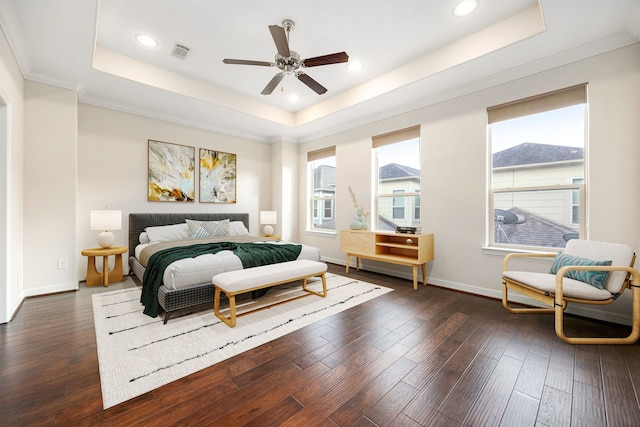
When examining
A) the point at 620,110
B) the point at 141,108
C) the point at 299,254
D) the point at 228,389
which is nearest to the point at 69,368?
the point at 228,389

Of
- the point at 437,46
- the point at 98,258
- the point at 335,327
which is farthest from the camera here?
the point at 98,258

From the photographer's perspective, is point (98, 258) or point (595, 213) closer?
point (595, 213)

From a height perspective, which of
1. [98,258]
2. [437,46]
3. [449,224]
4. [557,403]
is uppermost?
[437,46]

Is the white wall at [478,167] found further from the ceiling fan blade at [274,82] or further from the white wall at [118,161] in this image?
the white wall at [118,161]

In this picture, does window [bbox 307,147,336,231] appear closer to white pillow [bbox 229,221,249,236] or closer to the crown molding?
white pillow [bbox 229,221,249,236]

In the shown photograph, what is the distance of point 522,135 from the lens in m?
3.15

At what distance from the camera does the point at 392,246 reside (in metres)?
3.85

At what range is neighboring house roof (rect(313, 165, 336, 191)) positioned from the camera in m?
5.45

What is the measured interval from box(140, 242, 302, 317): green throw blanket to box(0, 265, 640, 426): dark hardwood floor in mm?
503

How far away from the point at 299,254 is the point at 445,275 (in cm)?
212

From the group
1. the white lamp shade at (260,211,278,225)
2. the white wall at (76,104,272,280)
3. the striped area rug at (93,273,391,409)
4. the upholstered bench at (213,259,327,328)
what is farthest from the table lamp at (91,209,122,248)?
the white lamp shade at (260,211,278,225)

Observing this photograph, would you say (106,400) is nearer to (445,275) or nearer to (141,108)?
(445,275)

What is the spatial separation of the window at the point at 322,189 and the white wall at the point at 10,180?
4.36 meters

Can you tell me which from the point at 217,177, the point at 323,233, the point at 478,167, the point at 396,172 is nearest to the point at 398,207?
the point at 396,172
